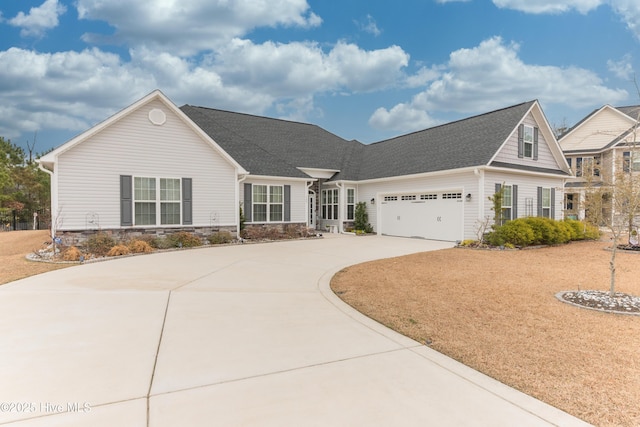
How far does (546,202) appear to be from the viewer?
17.4 m

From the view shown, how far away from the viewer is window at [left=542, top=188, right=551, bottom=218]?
676 inches

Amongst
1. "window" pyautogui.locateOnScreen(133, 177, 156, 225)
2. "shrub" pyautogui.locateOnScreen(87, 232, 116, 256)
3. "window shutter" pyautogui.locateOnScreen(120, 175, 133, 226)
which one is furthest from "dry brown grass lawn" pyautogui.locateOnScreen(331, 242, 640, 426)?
"window shutter" pyautogui.locateOnScreen(120, 175, 133, 226)

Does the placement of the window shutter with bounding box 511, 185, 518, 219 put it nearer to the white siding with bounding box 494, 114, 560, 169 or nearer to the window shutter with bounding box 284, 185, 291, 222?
the white siding with bounding box 494, 114, 560, 169

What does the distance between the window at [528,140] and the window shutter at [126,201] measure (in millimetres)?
17444

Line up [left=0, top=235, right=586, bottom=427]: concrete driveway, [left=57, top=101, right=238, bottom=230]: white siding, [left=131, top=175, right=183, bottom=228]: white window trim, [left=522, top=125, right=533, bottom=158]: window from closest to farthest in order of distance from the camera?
[left=0, top=235, right=586, bottom=427]: concrete driveway, [left=57, top=101, right=238, bottom=230]: white siding, [left=131, top=175, right=183, bottom=228]: white window trim, [left=522, top=125, right=533, bottom=158]: window

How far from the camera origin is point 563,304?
19.2ft

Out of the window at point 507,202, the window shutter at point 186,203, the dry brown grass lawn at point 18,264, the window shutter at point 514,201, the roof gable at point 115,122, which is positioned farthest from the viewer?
the window shutter at point 514,201

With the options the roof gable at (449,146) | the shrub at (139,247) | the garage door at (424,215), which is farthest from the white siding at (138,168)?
the roof gable at (449,146)

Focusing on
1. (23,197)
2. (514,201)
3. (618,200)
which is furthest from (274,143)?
(23,197)

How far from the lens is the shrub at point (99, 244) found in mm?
11305

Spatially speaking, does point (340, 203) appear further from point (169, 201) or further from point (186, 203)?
point (169, 201)

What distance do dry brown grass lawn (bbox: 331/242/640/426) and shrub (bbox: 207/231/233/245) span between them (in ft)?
23.1

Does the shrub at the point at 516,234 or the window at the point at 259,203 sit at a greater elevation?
the window at the point at 259,203

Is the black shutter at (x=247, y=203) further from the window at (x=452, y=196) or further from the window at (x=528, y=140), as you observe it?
the window at (x=528, y=140)
